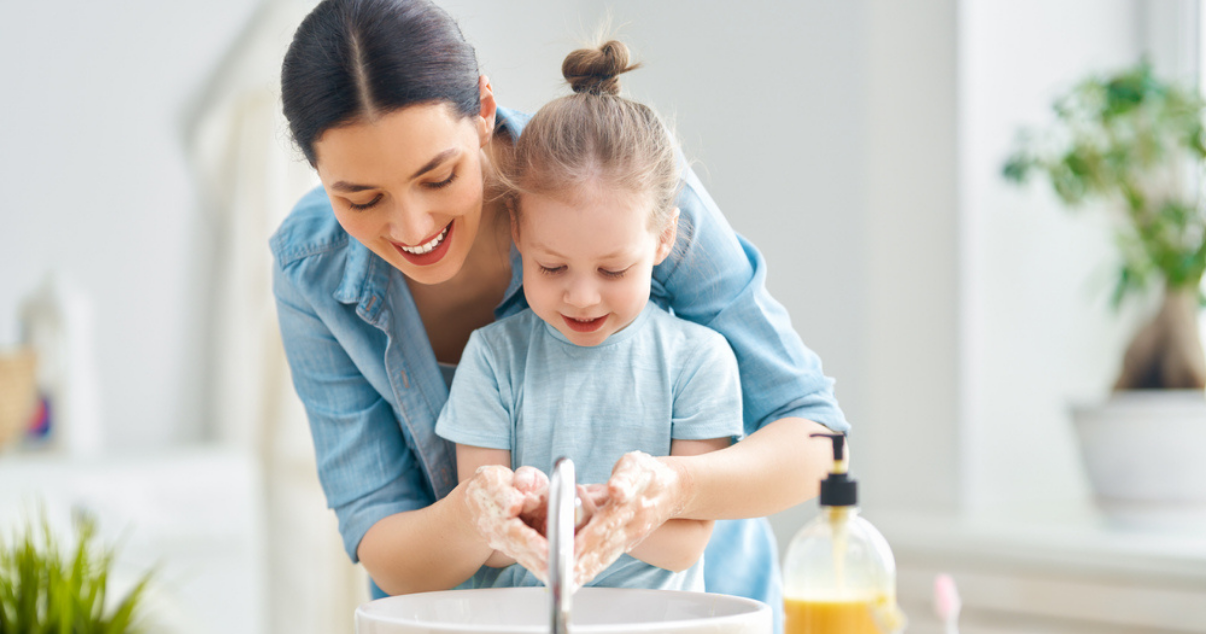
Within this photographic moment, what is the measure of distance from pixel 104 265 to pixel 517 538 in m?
1.88

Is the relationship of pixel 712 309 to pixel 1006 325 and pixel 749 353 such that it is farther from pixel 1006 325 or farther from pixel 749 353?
pixel 1006 325

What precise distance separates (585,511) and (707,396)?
0.61ft

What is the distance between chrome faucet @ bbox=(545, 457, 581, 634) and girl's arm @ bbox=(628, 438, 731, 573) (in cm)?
21

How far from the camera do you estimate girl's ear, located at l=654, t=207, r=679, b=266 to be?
89 cm

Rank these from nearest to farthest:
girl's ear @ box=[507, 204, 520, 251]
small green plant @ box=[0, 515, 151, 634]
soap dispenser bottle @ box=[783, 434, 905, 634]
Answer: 1. soap dispenser bottle @ box=[783, 434, 905, 634]
2. girl's ear @ box=[507, 204, 520, 251]
3. small green plant @ box=[0, 515, 151, 634]

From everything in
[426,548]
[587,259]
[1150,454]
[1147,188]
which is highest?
[1147,188]

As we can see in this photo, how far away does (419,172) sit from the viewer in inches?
31.9

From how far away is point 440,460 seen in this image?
94 cm

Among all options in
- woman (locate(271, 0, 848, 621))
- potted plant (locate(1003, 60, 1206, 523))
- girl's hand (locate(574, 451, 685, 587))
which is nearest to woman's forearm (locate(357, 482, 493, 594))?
woman (locate(271, 0, 848, 621))

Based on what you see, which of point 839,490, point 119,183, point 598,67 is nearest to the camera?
point 839,490

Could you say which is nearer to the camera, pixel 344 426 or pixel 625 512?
pixel 625 512

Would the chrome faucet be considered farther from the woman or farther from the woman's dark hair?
the woman's dark hair

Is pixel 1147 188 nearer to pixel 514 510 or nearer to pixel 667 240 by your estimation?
pixel 667 240

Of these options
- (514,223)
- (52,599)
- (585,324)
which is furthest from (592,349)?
(52,599)
